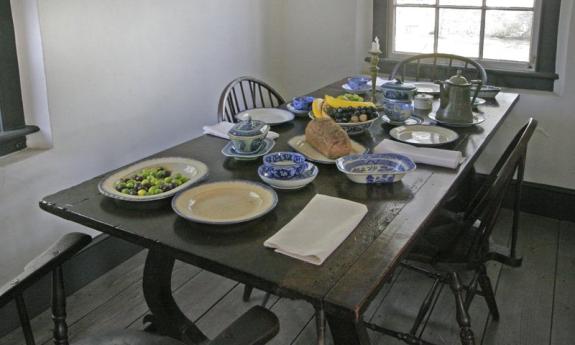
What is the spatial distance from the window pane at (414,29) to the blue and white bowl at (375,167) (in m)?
1.64

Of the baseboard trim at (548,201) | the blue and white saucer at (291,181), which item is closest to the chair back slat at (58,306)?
the blue and white saucer at (291,181)

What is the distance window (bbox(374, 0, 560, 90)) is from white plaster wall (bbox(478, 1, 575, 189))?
0.06m

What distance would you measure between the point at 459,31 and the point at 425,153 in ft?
5.01

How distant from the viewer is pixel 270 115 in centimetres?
226

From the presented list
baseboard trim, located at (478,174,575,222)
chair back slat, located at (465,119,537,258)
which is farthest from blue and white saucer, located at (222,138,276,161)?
baseboard trim, located at (478,174,575,222)

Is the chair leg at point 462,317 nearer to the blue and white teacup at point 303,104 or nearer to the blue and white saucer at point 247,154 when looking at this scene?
the blue and white saucer at point 247,154

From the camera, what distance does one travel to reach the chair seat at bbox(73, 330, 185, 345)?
1411 millimetres

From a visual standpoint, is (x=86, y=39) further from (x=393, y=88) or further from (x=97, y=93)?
(x=393, y=88)

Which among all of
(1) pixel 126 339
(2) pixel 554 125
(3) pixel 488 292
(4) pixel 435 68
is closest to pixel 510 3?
(4) pixel 435 68

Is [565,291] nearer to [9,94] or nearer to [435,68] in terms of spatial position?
[435,68]

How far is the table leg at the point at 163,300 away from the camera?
181 centimetres

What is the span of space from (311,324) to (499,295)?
2.61 ft

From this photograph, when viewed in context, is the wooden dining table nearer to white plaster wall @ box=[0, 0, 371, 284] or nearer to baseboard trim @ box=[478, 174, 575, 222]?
white plaster wall @ box=[0, 0, 371, 284]

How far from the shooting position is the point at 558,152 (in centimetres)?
290
